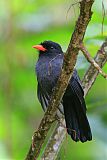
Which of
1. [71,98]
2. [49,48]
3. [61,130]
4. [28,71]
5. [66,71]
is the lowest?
[61,130]

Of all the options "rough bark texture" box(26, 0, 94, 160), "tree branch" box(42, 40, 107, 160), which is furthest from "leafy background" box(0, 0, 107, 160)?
"rough bark texture" box(26, 0, 94, 160)

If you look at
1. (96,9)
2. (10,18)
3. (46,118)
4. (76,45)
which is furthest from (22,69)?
(76,45)

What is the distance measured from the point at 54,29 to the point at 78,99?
0.86 m

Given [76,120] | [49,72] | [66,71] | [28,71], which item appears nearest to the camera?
[66,71]

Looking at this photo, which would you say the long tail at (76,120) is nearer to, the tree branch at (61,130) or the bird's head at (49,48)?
the tree branch at (61,130)

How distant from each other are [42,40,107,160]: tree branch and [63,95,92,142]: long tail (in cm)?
7

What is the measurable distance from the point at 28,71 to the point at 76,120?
2.43 feet

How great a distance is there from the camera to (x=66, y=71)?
2.76 metres

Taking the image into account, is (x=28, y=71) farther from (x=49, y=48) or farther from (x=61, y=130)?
(x=61, y=130)

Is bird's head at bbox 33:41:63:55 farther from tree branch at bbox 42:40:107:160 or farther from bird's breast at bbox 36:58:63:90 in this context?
tree branch at bbox 42:40:107:160

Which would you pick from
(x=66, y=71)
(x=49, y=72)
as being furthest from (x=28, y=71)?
(x=66, y=71)

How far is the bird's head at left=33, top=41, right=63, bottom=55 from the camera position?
13.9 ft

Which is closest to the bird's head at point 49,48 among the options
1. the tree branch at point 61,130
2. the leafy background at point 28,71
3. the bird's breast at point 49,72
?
the leafy background at point 28,71

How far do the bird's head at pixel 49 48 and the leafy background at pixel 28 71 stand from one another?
0.06m
